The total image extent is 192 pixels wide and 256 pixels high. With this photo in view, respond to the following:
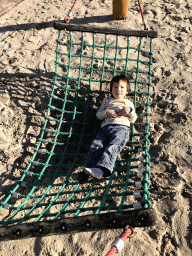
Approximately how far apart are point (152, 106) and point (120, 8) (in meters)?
1.70

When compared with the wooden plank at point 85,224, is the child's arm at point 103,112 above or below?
above

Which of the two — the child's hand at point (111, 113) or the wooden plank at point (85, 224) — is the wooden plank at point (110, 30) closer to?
the child's hand at point (111, 113)

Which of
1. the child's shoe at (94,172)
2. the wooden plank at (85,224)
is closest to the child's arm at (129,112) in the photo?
the child's shoe at (94,172)

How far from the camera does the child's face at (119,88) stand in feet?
8.20

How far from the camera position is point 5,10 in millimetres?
4070

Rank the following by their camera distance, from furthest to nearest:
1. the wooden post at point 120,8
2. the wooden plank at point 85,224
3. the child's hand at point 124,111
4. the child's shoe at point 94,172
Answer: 1. the wooden post at point 120,8
2. the child's hand at point 124,111
3. the child's shoe at point 94,172
4. the wooden plank at point 85,224

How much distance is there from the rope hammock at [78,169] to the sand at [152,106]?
0.15 meters

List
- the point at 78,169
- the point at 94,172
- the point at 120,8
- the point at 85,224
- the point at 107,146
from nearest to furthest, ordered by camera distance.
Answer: the point at 85,224
the point at 94,172
the point at 107,146
the point at 78,169
the point at 120,8

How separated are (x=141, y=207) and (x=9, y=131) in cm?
155

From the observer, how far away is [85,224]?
1483 mm

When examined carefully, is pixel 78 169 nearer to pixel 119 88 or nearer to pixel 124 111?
pixel 124 111

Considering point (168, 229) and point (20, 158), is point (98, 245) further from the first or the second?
point (20, 158)

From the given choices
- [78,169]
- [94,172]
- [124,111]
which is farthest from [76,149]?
[94,172]

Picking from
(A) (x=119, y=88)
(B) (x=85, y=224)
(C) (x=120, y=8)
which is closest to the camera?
(B) (x=85, y=224)
